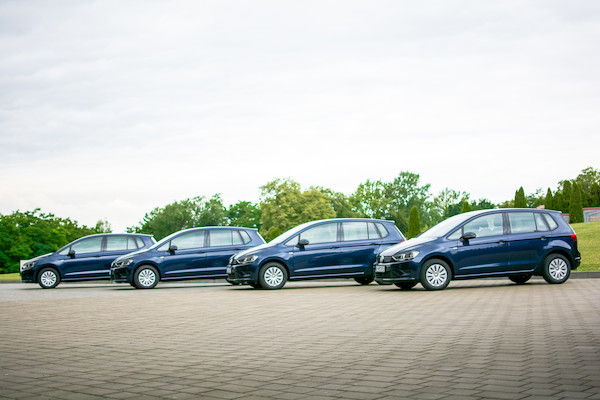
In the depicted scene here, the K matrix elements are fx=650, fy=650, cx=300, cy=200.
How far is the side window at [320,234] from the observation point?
17.1 m

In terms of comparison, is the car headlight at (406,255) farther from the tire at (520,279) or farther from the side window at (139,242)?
the side window at (139,242)

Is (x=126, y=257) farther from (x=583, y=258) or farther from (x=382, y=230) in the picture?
(x=583, y=258)

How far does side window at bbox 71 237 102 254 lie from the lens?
21469mm

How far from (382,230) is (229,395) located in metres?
13.1

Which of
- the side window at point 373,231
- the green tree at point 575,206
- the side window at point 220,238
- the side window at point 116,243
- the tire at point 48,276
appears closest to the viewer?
the side window at point 373,231

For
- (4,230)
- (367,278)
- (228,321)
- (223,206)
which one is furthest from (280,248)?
(223,206)

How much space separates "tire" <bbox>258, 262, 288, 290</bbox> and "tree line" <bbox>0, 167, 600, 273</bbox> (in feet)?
118

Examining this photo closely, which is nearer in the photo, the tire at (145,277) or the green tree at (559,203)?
the tire at (145,277)

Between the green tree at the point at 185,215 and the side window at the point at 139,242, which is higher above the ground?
the green tree at the point at 185,215

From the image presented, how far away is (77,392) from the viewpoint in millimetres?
4934

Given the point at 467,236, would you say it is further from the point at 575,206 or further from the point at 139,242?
the point at 575,206

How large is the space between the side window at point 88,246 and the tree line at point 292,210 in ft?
111

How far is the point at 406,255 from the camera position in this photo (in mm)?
14328

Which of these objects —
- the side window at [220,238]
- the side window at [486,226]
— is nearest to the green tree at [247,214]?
the side window at [220,238]
